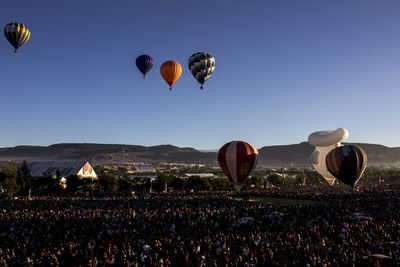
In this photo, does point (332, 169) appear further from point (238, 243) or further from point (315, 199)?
point (238, 243)

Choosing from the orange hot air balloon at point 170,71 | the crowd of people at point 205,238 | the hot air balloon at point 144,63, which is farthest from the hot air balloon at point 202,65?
the crowd of people at point 205,238

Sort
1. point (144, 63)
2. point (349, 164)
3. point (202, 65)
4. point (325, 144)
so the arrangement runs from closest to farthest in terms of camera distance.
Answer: point (349, 164) → point (202, 65) → point (144, 63) → point (325, 144)

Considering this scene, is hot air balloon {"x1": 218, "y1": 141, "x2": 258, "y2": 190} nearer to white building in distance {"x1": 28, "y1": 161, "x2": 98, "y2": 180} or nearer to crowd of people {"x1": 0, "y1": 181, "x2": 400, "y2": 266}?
crowd of people {"x1": 0, "y1": 181, "x2": 400, "y2": 266}

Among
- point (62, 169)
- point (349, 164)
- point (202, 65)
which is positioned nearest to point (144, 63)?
point (202, 65)

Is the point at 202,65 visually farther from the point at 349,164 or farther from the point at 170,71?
the point at 349,164

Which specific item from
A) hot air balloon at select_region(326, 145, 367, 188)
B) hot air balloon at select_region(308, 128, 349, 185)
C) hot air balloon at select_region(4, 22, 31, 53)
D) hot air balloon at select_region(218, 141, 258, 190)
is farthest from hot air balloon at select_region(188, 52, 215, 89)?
hot air balloon at select_region(308, 128, 349, 185)

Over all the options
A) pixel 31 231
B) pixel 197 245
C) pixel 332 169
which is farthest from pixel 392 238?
pixel 31 231
